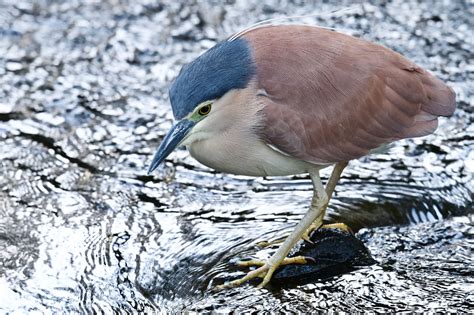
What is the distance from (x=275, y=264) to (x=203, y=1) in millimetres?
3031

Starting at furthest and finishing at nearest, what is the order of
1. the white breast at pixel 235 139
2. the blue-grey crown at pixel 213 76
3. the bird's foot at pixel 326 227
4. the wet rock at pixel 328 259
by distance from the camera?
the bird's foot at pixel 326 227 < the wet rock at pixel 328 259 < the white breast at pixel 235 139 < the blue-grey crown at pixel 213 76

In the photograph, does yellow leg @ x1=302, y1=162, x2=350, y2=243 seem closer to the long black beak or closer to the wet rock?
the wet rock

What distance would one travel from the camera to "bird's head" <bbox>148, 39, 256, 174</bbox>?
3.42m

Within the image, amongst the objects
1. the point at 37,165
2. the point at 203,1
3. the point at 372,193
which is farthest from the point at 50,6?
the point at 372,193

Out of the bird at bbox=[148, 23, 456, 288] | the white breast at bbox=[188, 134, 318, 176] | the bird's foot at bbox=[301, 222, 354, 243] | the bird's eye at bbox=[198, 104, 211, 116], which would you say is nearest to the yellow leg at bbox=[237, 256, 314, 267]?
the bird at bbox=[148, 23, 456, 288]

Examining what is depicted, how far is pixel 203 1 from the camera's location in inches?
251

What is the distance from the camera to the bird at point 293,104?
3506 mm

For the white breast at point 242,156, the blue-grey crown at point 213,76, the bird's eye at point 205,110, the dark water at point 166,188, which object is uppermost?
the blue-grey crown at point 213,76

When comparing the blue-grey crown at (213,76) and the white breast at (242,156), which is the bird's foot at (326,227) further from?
the blue-grey crown at (213,76)

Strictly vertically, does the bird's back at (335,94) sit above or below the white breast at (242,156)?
above

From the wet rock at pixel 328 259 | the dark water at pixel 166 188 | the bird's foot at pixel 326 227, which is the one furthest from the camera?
the bird's foot at pixel 326 227

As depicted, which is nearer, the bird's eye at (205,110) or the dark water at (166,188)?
the bird's eye at (205,110)

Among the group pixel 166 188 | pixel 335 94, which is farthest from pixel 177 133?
pixel 166 188

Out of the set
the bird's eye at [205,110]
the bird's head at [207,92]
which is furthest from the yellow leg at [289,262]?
the bird's eye at [205,110]
